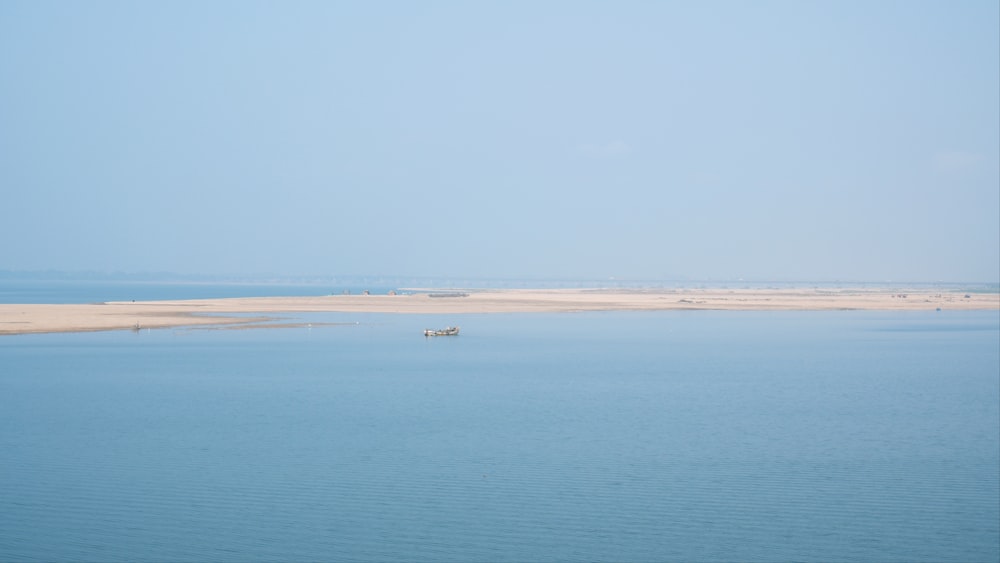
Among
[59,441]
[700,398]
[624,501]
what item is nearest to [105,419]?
[59,441]

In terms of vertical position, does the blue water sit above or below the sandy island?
below

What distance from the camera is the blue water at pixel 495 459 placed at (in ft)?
48.1

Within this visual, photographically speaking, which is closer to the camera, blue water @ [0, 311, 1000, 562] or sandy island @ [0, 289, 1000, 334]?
blue water @ [0, 311, 1000, 562]

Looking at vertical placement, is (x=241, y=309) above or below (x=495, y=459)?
above

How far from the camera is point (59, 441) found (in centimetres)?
2136

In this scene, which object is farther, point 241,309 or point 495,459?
point 241,309

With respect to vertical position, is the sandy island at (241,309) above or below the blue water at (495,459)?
above

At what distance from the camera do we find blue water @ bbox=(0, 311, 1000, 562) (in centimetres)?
1467

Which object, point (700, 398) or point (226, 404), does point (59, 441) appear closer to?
point (226, 404)

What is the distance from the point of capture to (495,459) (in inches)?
779

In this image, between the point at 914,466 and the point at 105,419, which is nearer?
the point at 914,466

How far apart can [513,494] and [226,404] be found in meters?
12.4

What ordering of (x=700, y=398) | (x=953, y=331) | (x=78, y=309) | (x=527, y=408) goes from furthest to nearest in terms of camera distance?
(x=78, y=309)
(x=953, y=331)
(x=700, y=398)
(x=527, y=408)

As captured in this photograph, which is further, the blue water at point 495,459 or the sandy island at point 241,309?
the sandy island at point 241,309
